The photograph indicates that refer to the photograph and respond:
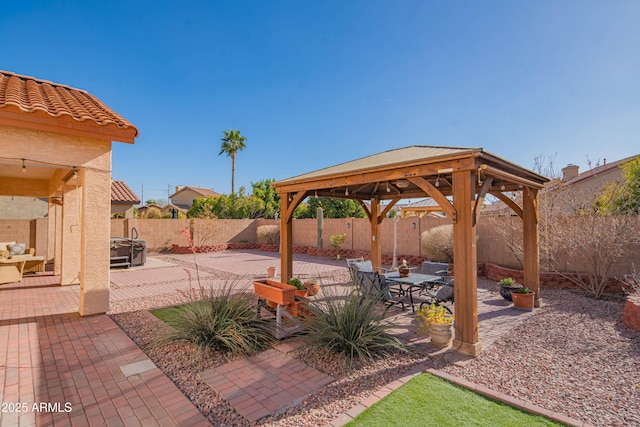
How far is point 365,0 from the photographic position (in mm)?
8633

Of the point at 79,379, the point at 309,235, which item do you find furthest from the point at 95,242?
the point at 309,235

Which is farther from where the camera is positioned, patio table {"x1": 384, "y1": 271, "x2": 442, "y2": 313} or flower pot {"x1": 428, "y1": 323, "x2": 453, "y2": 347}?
patio table {"x1": 384, "y1": 271, "x2": 442, "y2": 313}

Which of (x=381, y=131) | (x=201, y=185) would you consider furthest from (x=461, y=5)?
(x=201, y=185)

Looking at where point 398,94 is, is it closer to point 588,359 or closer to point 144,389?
point 588,359

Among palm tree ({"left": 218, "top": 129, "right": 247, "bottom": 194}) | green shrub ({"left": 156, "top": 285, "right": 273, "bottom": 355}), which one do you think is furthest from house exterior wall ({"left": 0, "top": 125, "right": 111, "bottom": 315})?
palm tree ({"left": 218, "top": 129, "right": 247, "bottom": 194})

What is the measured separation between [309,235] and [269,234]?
114 inches

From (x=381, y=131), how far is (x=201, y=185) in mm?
39080

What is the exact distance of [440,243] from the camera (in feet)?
35.8

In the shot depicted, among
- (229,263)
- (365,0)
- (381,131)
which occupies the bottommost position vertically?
(229,263)

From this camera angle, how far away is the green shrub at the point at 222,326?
13.9 feet

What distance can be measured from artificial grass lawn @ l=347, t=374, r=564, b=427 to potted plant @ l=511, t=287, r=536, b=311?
13.7ft

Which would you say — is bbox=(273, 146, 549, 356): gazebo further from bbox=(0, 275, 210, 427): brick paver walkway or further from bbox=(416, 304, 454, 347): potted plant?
bbox=(0, 275, 210, 427): brick paver walkway

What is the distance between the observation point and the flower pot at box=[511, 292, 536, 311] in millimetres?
6418

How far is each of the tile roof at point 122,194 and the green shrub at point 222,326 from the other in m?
18.4
